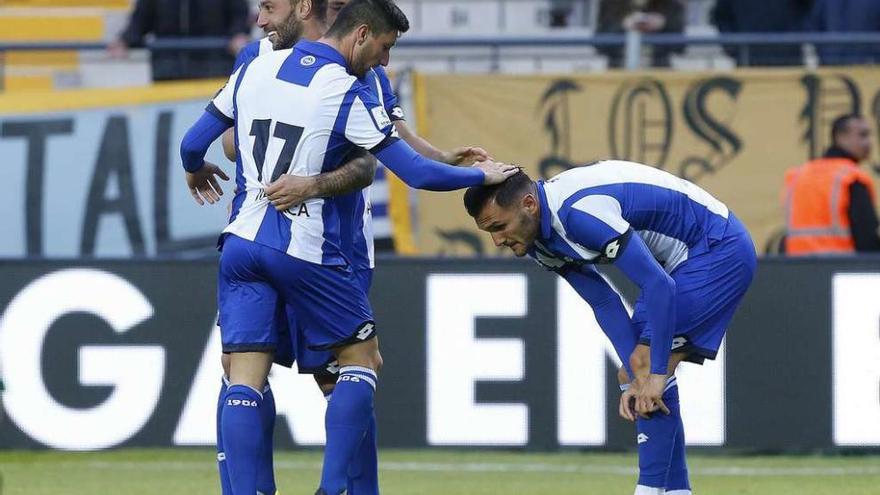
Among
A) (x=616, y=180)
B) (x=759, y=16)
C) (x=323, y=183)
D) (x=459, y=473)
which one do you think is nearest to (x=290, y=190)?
(x=323, y=183)

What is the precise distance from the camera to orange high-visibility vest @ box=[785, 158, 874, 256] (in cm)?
1100

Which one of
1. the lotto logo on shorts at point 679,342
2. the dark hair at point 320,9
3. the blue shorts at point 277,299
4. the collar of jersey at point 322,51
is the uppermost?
the dark hair at point 320,9

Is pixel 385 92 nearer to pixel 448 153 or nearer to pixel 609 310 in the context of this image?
pixel 448 153

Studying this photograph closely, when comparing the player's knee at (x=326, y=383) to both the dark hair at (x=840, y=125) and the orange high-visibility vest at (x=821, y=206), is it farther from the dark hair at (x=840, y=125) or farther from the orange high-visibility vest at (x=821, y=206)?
the dark hair at (x=840, y=125)

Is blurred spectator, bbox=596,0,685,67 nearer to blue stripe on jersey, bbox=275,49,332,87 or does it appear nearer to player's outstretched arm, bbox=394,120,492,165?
player's outstretched arm, bbox=394,120,492,165

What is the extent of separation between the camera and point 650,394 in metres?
6.69

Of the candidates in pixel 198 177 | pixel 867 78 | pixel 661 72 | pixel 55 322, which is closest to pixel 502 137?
pixel 661 72

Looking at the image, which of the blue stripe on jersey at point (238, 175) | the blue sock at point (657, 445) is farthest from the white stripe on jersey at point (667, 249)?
the blue stripe on jersey at point (238, 175)

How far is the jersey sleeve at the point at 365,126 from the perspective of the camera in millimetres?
6527

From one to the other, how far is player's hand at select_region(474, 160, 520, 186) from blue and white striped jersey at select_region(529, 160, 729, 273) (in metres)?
0.14

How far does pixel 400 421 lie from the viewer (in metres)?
Result: 10.0

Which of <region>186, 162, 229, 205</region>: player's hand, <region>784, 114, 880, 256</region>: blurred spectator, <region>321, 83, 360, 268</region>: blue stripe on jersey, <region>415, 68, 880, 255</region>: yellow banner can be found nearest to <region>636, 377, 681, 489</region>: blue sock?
<region>321, 83, 360, 268</region>: blue stripe on jersey

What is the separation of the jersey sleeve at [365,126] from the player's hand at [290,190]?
22cm

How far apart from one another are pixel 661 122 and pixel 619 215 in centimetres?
588
